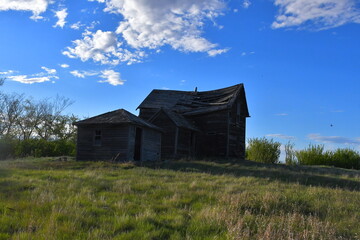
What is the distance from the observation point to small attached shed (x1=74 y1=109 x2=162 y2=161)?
21.9 meters

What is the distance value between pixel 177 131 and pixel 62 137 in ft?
96.5

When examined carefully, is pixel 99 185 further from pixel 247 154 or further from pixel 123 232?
pixel 247 154

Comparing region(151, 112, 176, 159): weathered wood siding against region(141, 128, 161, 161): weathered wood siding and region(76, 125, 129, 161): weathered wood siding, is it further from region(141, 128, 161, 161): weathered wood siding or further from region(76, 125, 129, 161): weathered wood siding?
region(76, 125, 129, 161): weathered wood siding

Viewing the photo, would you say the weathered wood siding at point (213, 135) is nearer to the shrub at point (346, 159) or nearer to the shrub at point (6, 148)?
the shrub at point (346, 159)

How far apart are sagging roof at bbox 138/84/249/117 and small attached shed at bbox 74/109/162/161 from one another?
8.13 metres

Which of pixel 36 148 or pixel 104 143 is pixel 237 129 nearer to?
pixel 104 143

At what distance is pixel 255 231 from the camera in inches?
230

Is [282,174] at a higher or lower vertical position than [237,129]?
lower

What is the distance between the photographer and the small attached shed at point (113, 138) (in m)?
21.9

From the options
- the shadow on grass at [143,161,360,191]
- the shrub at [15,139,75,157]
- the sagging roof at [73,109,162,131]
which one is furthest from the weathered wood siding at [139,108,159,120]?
the shadow on grass at [143,161,360,191]

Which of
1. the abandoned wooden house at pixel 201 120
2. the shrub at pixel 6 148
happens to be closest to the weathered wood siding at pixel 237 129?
the abandoned wooden house at pixel 201 120

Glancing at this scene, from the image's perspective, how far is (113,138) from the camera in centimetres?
2239

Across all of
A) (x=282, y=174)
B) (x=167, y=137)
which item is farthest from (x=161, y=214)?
(x=167, y=137)

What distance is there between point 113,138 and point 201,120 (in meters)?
11.3
